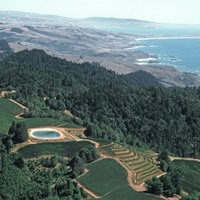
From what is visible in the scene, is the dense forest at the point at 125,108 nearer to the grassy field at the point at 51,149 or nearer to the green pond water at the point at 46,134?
the green pond water at the point at 46,134

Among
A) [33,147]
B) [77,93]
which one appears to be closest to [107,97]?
[77,93]

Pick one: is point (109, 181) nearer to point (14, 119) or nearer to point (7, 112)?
point (14, 119)

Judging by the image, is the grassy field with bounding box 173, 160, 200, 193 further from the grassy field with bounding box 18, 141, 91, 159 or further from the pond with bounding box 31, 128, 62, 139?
the pond with bounding box 31, 128, 62, 139

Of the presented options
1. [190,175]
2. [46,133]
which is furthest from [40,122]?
[190,175]

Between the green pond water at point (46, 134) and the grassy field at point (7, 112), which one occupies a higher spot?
the green pond water at point (46, 134)

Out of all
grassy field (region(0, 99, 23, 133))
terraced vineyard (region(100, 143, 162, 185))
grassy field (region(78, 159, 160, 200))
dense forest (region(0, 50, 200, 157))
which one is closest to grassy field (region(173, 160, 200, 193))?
terraced vineyard (region(100, 143, 162, 185))

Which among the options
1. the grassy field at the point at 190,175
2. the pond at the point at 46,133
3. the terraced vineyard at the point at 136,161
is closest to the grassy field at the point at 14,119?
the pond at the point at 46,133
